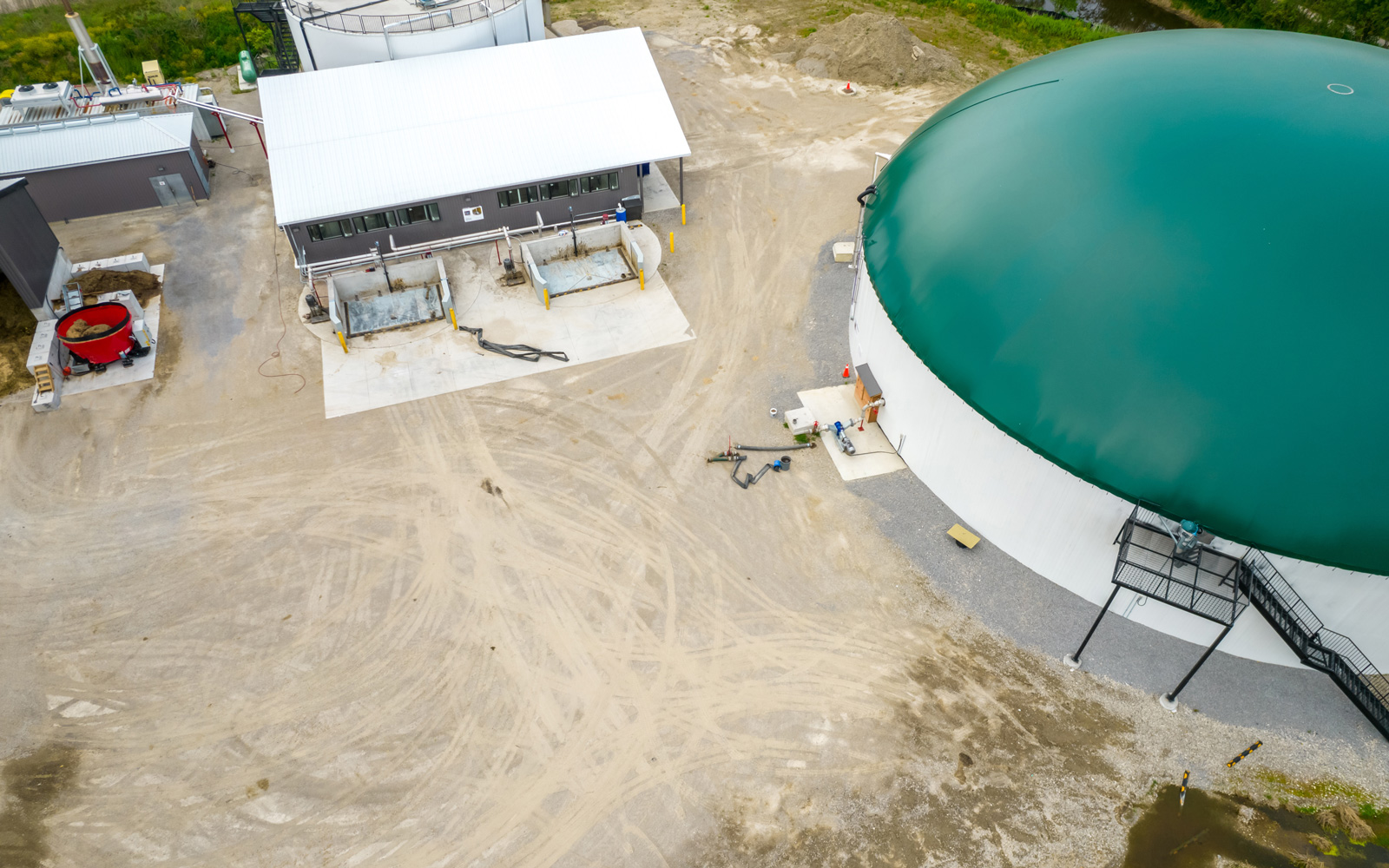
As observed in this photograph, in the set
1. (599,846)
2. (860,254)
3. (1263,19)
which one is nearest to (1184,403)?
(860,254)

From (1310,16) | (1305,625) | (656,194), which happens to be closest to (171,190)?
(656,194)

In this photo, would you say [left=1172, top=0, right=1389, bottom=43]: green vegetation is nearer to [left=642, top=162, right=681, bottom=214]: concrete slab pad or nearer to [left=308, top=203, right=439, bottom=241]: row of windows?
[left=642, top=162, right=681, bottom=214]: concrete slab pad

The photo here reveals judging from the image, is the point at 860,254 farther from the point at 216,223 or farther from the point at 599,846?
the point at 216,223

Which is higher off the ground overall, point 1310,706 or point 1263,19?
point 1263,19

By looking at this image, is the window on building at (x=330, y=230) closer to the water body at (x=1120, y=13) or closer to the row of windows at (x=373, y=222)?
the row of windows at (x=373, y=222)

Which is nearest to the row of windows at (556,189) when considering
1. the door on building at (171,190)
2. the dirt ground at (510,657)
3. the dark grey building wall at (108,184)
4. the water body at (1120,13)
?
the dirt ground at (510,657)
